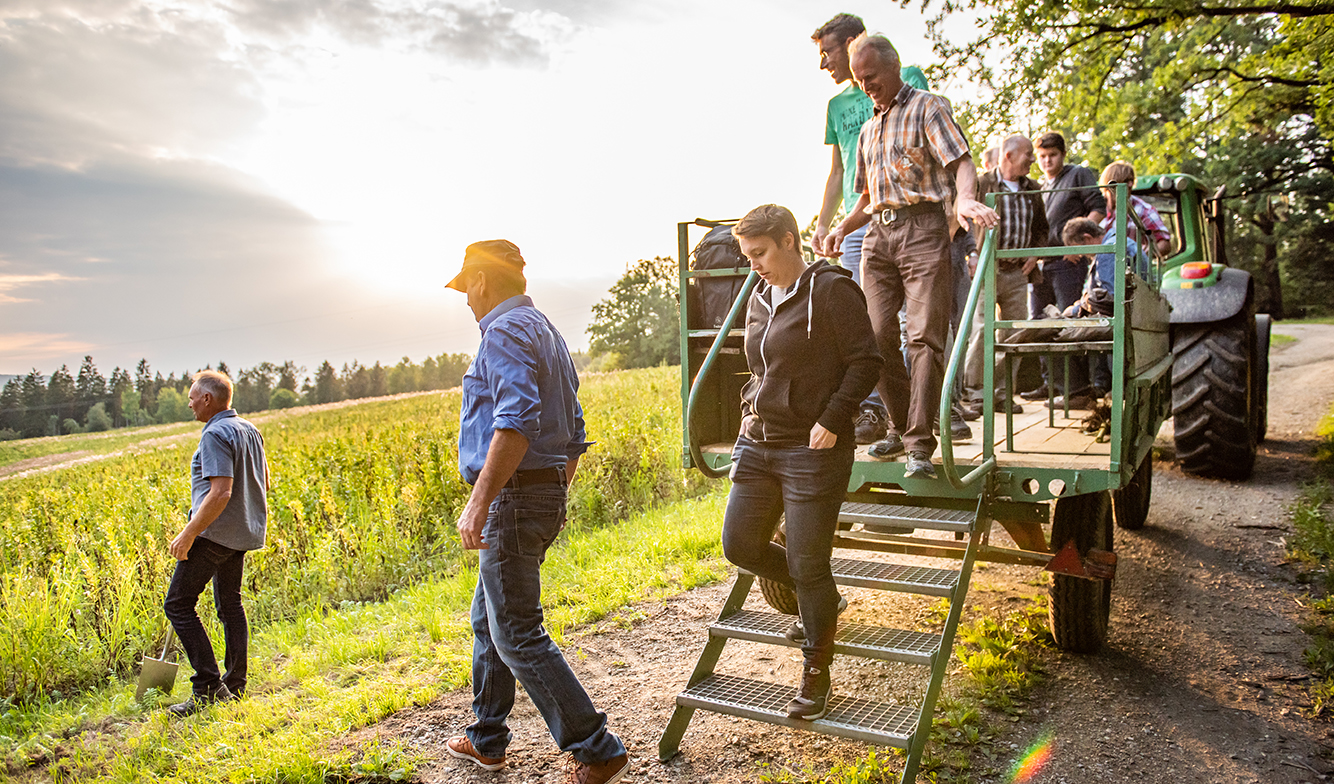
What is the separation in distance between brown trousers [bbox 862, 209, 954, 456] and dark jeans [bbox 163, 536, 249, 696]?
3439 mm

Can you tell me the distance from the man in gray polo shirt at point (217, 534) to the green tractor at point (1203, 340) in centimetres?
672

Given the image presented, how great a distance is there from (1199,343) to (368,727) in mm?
6728

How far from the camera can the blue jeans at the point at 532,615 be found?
291cm

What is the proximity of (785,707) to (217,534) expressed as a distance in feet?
9.81

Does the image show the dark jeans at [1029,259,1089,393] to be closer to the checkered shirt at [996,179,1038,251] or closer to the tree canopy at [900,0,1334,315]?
the checkered shirt at [996,179,1038,251]

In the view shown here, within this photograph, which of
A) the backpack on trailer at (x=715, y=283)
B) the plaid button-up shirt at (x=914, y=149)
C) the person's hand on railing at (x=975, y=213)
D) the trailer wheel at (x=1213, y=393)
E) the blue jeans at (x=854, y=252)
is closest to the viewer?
the person's hand on railing at (x=975, y=213)

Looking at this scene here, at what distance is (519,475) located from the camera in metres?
2.93

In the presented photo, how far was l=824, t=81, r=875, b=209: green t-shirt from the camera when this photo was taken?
452 cm

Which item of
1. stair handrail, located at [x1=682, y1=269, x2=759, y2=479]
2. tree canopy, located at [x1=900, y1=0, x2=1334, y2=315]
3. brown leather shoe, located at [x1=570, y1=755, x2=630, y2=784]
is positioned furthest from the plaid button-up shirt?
tree canopy, located at [x1=900, y1=0, x2=1334, y2=315]

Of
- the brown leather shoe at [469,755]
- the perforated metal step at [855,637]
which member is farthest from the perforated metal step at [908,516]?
the brown leather shoe at [469,755]

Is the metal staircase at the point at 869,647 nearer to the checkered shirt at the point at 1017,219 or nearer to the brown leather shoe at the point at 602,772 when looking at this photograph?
the brown leather shoe at the point at 602,772

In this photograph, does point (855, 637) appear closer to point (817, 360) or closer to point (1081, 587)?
point (817, 360)

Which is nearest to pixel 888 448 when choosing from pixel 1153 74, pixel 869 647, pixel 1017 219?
pixel 869 647

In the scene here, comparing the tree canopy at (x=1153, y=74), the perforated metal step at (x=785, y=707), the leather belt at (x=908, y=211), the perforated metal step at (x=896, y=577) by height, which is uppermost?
the tree canopy at (x=1153, y=74)
